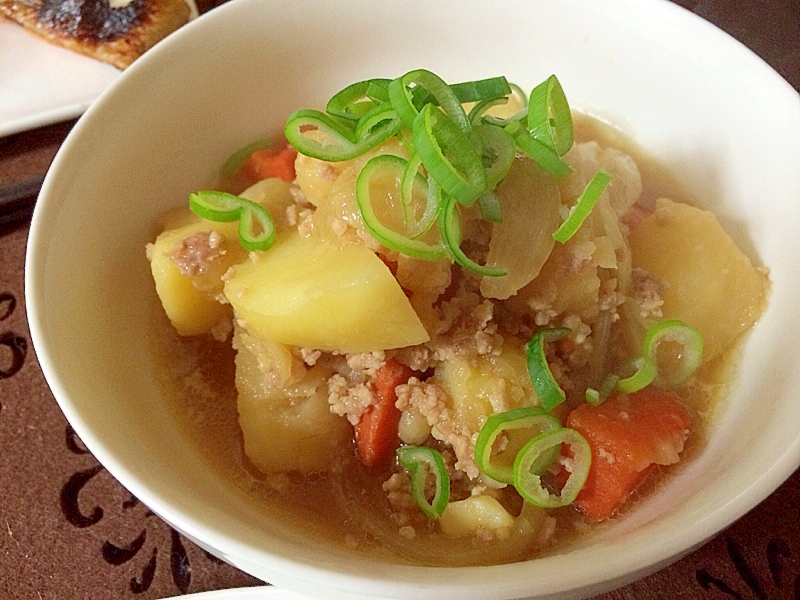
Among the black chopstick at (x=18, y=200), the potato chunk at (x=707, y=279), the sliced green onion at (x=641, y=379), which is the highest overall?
the potato chunk at (x=707, y=279)

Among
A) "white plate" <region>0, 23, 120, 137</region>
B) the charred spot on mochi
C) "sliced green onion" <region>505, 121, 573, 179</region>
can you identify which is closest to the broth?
"sliced green onion" <region>505, 121, 573, 179</region>

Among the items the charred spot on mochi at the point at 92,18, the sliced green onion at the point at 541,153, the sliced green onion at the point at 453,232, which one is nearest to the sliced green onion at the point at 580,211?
the sliced green onion at the point at 541,153

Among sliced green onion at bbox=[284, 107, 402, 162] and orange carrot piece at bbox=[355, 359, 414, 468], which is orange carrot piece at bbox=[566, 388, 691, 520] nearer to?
orange carrot piece at bbox=[355, 359, 414, 468]

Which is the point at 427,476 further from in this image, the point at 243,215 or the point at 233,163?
the point at 233,163

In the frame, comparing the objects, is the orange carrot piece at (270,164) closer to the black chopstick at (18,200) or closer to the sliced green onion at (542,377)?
the black chopstick at (18,200)

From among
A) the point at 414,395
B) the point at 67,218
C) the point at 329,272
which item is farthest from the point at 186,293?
the point at 414,395

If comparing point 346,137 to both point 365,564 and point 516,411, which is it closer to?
point 516,411

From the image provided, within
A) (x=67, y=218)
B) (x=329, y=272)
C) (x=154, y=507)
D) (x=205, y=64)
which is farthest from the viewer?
(x=205, y=64)
